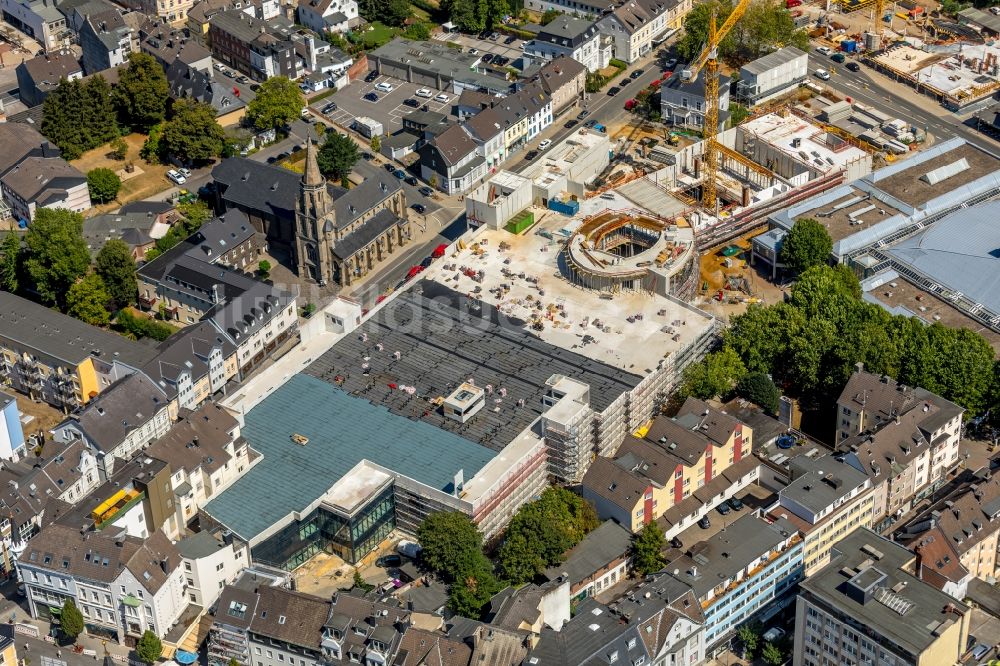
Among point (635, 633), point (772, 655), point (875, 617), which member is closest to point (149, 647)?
point (635, 633)

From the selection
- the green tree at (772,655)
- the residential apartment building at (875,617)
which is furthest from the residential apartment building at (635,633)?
the residential apartment building at (875,617)

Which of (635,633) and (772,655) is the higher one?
(635,633)

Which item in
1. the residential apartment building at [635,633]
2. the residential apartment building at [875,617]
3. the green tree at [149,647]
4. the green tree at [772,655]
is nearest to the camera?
the residential apartment building at [875,617]

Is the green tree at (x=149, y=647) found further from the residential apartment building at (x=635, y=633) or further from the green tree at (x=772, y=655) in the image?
the green tree at (x=772, y=655)

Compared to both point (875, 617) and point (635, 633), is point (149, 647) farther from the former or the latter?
point (875, 617)

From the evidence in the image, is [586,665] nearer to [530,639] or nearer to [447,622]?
[530,639]
